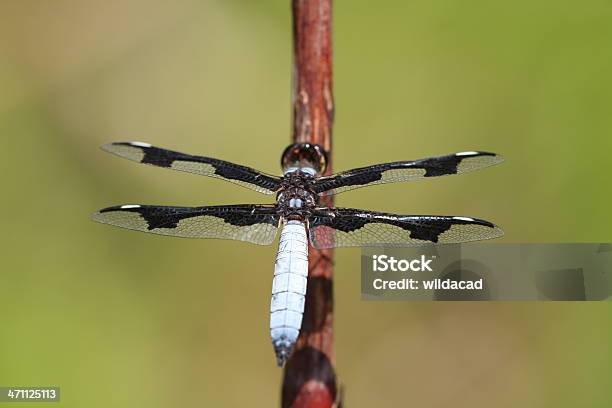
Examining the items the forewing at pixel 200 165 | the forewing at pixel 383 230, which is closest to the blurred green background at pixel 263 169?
the forewing at pixel 200 165

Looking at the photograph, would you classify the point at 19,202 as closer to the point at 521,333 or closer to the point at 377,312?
the point at 377,312

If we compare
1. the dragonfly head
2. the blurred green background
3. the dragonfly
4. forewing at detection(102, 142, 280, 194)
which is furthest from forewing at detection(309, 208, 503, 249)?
the blurred green background

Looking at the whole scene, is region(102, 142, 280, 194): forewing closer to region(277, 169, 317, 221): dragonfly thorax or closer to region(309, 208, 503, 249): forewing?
region(277, 169, 317, 221): dragonfly thorax

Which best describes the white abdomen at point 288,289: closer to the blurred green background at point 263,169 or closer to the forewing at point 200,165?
the forewing at point 200,165

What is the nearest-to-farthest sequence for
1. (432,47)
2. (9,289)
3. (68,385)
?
1. (68,385)
2. (9,289)
3. (432,47)

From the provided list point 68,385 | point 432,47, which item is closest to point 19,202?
point 68,385

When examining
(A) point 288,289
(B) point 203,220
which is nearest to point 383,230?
(A) point 288,289
